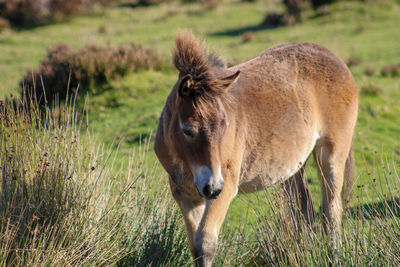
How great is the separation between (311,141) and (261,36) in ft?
49.1

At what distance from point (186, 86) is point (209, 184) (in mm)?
925

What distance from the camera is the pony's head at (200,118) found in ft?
11.9

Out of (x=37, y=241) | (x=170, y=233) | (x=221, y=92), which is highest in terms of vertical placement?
(x=221, y=92)

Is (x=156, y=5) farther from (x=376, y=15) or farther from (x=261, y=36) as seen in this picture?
(x=376, y=15)

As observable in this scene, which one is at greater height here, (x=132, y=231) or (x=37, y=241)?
(x=37, y=241)

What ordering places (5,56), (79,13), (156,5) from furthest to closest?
(156,5) → (79,13) → (5,56)

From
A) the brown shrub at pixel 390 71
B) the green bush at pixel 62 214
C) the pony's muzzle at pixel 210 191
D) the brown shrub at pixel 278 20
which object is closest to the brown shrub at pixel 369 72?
the brown shrub at pixel 390 71

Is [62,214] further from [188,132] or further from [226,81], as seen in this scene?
[226,81]

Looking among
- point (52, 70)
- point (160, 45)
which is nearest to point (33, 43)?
point (160, 45)

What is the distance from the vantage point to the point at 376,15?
71.3 ft

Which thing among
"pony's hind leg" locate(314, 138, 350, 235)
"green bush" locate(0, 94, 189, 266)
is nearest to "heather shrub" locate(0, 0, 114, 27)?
"green bush" locate(0, 94, 189, 266)

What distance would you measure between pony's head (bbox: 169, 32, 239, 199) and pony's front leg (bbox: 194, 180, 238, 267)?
0.50 metres

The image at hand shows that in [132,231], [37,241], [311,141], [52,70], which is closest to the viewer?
[37,241]

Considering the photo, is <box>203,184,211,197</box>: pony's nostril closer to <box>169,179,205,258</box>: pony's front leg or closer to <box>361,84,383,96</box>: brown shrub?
<box>169,179,205,258</box>: pony's front leg
